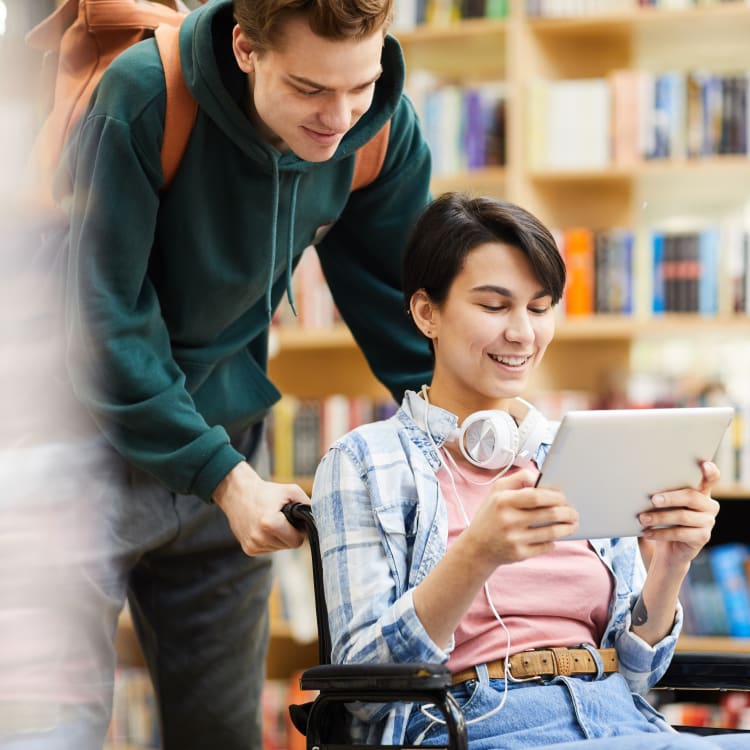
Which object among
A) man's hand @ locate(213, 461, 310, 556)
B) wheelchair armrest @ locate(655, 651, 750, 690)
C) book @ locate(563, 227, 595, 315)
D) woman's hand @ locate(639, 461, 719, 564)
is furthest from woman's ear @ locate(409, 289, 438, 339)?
book @ locate(563, 227, 595, 315)

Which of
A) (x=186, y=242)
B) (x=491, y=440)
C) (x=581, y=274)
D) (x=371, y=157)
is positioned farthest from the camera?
(x=581, y=274)

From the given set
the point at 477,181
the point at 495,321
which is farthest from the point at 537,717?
the point at 477,181

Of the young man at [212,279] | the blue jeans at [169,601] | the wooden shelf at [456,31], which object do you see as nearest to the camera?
the blue jeans at [169,601]

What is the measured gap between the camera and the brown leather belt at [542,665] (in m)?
1.20

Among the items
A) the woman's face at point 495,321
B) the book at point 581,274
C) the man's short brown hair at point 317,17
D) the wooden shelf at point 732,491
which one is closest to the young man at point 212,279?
the man's short brown hair at point 317,17

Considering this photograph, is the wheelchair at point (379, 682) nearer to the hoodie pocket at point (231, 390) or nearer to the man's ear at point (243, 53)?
the hoodie pocket at point (231, 390)

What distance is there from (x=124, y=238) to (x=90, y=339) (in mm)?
127

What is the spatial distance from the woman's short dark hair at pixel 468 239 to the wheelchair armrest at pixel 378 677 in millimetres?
464

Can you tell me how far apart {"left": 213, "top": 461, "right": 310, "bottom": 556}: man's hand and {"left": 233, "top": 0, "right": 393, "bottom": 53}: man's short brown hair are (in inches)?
19.8

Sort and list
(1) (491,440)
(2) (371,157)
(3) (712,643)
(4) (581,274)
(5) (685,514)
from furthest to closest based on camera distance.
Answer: (4) (581,274) < (3) (712,643) < (2) (371,157) < (1) (491,440) < (5) (685,514)

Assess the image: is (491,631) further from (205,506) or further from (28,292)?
(28,292)

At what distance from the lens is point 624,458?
1.09 metres

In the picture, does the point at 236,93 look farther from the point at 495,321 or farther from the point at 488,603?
the point at 488,603

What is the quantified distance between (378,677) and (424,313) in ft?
1.58
